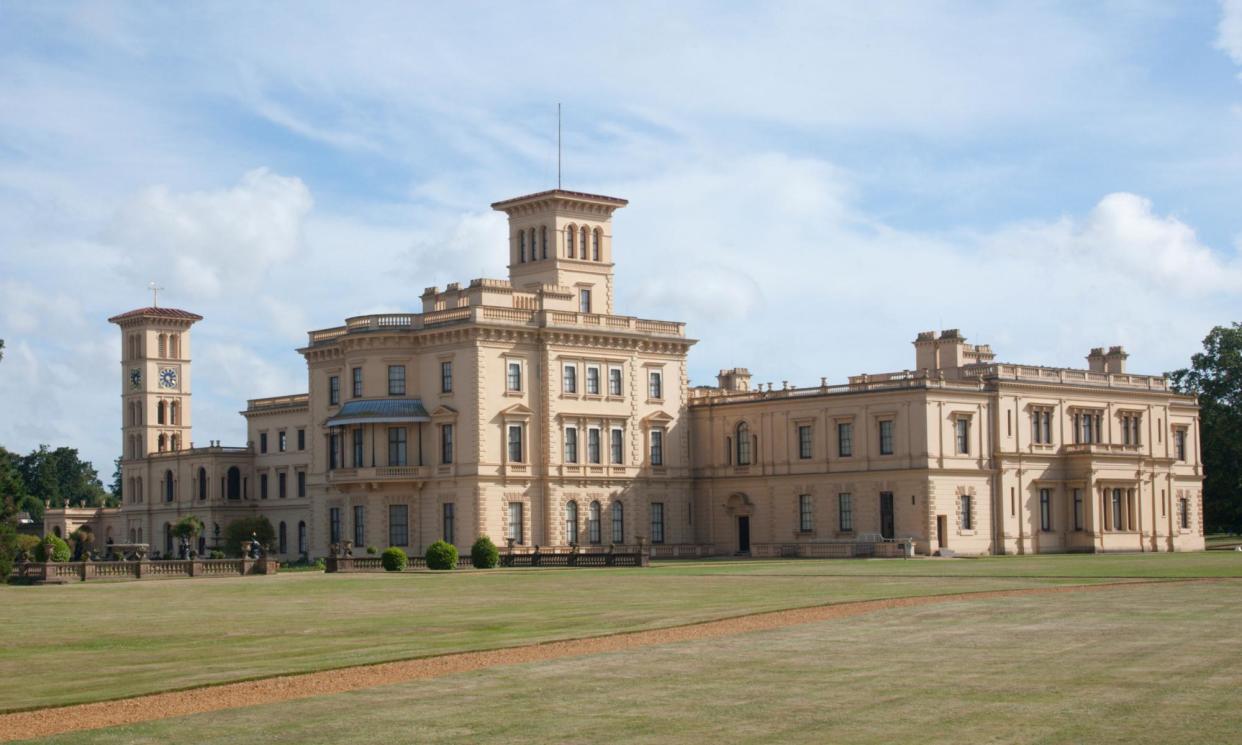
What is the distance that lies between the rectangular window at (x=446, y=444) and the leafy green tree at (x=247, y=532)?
28.5 m

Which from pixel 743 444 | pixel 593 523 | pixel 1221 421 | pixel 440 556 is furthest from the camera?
pixel 1221 421

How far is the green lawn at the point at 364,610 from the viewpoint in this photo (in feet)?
84.8

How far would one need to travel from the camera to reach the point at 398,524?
81.2 meters

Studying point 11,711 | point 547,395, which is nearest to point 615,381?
point 547,395

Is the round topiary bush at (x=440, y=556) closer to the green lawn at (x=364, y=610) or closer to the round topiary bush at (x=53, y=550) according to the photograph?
the green lawn at (x=364, y=610)

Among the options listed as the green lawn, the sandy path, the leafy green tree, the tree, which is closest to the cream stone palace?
the tree

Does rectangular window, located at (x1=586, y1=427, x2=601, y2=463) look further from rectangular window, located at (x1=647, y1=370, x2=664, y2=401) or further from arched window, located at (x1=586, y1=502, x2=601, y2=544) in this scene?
rectangular window, located at (x1=647, y1=370, x2=664, y2=401)

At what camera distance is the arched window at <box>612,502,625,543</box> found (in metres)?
84.2

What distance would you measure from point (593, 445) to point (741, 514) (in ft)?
30.4

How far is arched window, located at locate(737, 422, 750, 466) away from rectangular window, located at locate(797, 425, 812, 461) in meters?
3.58

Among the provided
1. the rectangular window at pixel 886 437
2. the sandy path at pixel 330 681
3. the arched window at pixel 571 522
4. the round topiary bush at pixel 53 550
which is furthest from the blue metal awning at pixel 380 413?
the sandy path at pixel 330 681

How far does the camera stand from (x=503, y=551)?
7706 cm

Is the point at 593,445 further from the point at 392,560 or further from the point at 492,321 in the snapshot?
the point at 392,560

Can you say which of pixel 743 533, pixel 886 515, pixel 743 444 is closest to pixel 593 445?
pixel 743 444
